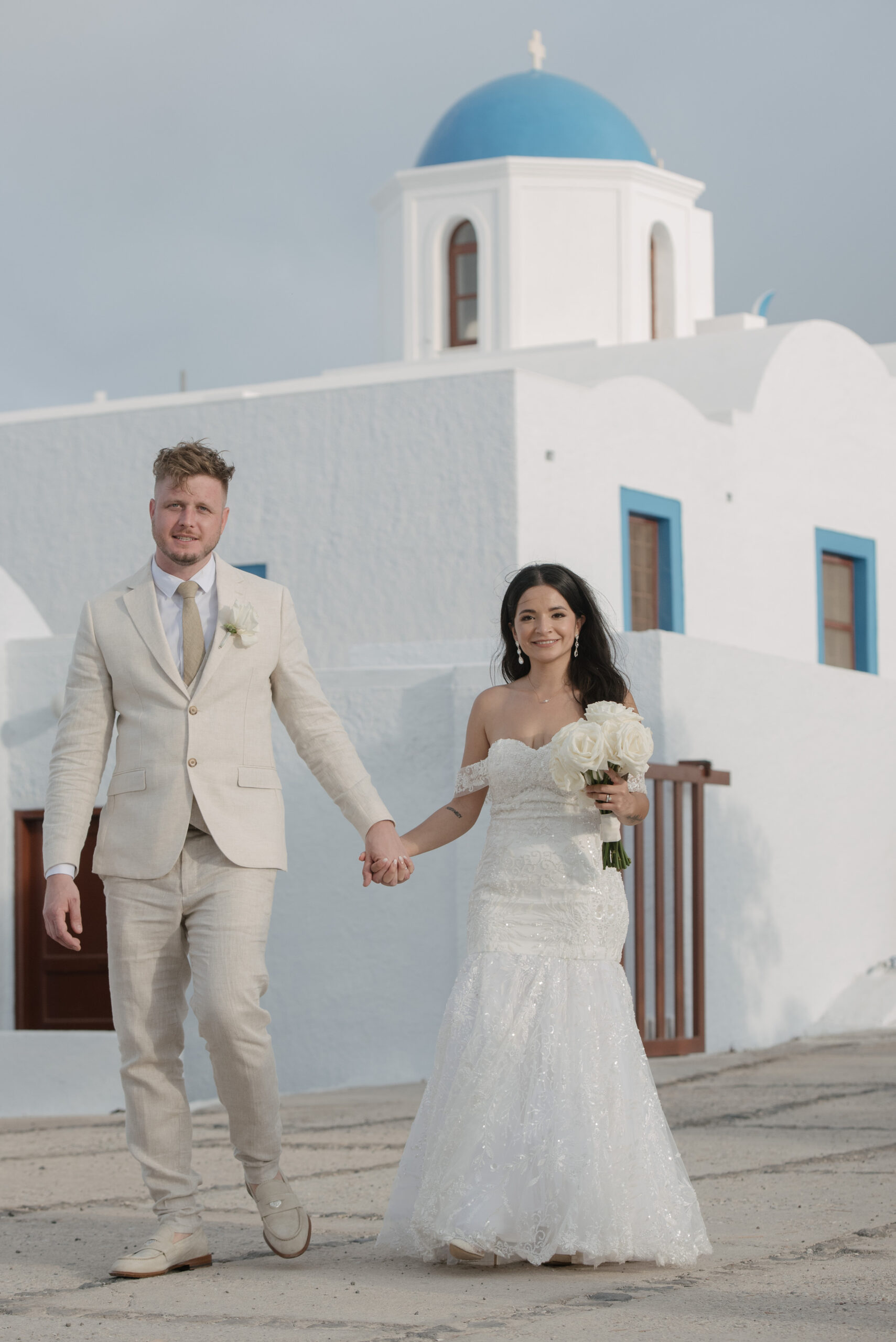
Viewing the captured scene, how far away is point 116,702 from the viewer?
4.83 m

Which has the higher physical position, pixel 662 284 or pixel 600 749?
pixel 662 284

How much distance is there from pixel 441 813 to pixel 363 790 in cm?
34

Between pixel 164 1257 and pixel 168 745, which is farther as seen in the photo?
pixel 168 745

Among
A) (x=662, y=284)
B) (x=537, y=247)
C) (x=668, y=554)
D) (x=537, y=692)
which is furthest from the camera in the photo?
(x=662, y=284)

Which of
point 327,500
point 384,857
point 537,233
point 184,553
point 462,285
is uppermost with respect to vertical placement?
point 537,233

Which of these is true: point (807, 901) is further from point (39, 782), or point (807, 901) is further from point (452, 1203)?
point (452, 1203)

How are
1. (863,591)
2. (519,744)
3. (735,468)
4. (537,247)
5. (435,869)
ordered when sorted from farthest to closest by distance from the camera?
(537,247) → (863,591) → (735,468) → (435,869) → (519,744)

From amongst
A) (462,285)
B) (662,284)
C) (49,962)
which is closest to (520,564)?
(49,962)

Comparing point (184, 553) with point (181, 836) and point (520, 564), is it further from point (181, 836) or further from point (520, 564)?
point (520, 564)

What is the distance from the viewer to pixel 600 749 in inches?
186

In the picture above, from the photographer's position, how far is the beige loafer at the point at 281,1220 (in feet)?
15.4

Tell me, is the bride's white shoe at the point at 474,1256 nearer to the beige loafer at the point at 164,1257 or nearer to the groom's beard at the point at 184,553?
the beige loafer at the point at 164,1257

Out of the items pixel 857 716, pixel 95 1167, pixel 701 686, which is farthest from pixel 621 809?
pixel 857 716

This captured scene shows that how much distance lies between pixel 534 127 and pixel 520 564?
7.81 m
